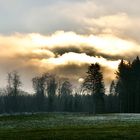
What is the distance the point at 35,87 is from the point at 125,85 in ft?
286

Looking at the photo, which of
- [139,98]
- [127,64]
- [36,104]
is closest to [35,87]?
[36,104]

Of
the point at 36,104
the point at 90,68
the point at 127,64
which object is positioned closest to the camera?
Answer: the point at 90,68

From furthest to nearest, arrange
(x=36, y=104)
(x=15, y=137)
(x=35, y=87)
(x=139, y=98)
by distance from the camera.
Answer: (x=35, y=87) < (x=36, y=104) < (x=139, y=98) < (x=15, y=137)

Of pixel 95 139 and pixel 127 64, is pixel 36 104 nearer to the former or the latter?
pixel 127 64

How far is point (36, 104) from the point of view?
558 ft

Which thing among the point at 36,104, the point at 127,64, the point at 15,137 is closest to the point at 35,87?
the point at 36,104

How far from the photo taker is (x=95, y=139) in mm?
27406

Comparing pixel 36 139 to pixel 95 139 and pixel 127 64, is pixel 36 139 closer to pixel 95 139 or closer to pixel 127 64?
pixel 95 139

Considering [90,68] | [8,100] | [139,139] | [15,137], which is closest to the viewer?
[139,139]

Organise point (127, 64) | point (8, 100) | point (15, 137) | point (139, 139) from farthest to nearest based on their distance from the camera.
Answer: point (8, 100)
point (127, 64)
point (15, 137)
point (139, 139)

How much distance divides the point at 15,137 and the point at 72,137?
435 centimetres

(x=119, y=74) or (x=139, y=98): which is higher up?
(x=119, y=74)

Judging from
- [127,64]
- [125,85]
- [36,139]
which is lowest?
[36,139]

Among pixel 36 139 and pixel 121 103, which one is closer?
pixel 36 139
